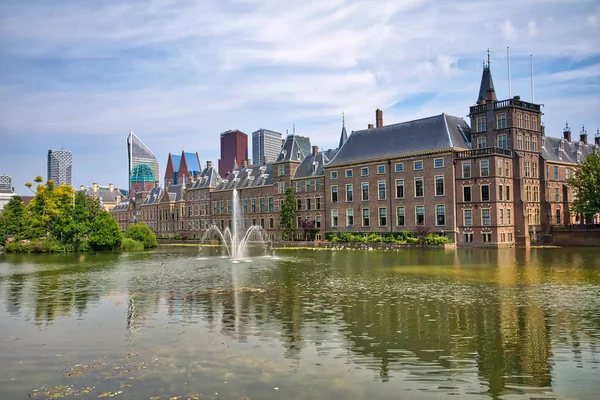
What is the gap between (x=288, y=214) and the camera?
79.8 m

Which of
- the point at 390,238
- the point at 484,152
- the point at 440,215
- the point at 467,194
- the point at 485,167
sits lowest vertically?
the point at 390,238

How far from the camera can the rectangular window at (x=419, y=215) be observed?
205 ft

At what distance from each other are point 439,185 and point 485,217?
6679 millimetres

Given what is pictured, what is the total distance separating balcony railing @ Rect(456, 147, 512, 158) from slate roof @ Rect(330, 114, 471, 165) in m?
1.27

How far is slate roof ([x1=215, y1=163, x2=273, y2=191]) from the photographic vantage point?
89.6m

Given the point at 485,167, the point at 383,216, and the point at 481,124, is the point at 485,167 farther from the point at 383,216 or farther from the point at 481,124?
the point at 383,216

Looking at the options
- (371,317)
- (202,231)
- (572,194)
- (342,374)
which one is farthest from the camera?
(202,231)

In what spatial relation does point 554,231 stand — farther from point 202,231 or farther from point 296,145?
point 202,231

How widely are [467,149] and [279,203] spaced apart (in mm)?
34239

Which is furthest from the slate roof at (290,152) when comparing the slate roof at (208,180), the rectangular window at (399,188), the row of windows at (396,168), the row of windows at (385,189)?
the rectangular window at (399,188)

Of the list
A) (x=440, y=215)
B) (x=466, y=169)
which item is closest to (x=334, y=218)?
(x=440, y=215)

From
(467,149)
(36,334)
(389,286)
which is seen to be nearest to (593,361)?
(389,286)

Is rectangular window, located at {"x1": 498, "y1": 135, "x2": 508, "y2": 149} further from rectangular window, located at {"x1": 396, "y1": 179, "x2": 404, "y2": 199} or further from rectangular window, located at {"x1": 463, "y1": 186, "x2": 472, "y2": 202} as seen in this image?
rectangular window, located at {"x1": 396, "y1": 179, "x2": 404, "y2": 199}

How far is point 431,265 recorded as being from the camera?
3588 centimetres
